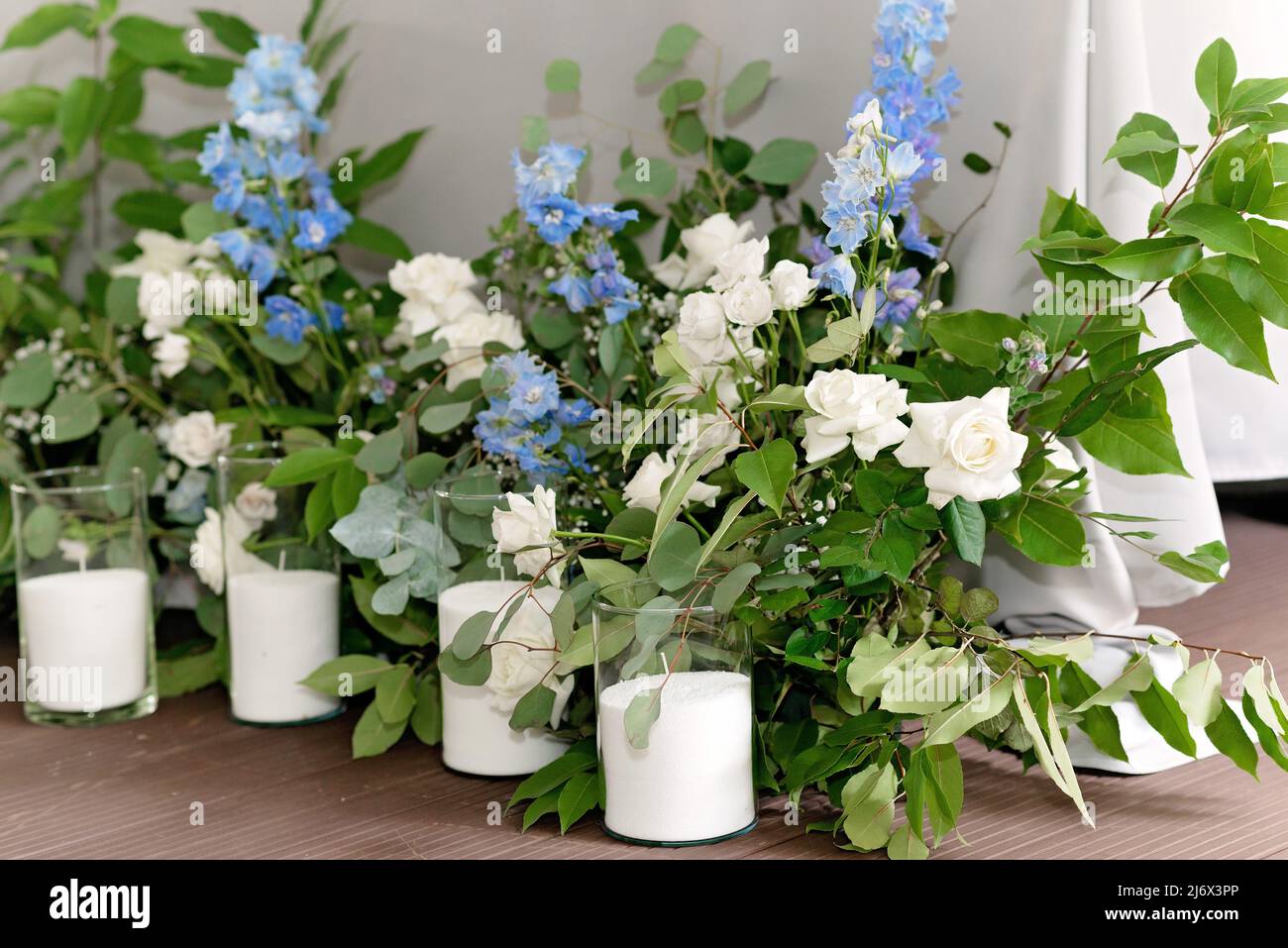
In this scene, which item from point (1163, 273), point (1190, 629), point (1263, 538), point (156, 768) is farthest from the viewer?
point (1263, 538)

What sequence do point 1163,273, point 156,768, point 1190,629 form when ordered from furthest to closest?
point 1190,629
point 156,768
point 1163,273

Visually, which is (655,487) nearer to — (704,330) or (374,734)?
(704,330)

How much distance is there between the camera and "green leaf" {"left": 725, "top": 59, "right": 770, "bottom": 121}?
955 millimetres

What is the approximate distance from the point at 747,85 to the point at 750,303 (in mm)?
333

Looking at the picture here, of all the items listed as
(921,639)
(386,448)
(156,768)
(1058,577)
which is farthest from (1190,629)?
(156,768)

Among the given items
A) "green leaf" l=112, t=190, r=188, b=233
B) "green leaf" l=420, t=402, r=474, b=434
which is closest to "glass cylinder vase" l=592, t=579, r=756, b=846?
"green leaf" l=420, t=402, r=474, b=434

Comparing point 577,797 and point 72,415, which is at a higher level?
point 72,415

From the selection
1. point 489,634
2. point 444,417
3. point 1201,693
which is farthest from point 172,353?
point 1201,693

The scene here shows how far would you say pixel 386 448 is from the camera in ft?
2.84

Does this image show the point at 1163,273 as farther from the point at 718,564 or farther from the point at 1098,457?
the point at 718,564

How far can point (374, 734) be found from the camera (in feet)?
2.73

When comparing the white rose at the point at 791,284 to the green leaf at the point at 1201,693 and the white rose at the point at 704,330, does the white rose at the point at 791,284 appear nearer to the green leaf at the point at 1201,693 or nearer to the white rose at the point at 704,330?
the white rose at the point at 704,330
